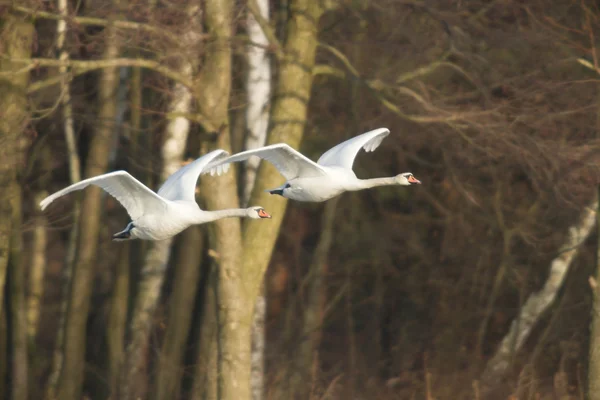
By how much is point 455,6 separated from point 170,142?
11.8ft

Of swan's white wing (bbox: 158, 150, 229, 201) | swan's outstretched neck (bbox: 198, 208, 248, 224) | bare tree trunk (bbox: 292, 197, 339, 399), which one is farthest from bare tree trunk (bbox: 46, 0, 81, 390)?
bare tree trunk (bbox: 292, 197, 339, 399)

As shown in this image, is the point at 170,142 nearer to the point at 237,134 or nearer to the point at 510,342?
the point at 237,134

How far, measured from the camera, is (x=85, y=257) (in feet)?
42.5

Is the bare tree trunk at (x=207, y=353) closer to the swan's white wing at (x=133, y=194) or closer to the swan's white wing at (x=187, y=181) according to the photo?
the swan's white wing at (x=187, y=181)

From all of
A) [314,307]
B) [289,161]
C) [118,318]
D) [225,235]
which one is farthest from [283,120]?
[314,307]

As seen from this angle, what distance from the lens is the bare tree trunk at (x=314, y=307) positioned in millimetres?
15094

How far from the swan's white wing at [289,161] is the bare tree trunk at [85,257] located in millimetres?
3654

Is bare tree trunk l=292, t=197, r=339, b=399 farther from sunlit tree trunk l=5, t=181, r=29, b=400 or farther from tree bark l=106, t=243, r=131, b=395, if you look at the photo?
sunlit tree trunk l=5, t=181, r=29, b=400

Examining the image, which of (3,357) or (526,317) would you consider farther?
(526,317)

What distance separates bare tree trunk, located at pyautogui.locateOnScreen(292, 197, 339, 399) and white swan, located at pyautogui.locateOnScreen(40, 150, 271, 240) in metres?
5.92

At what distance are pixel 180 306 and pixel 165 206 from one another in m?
4.52

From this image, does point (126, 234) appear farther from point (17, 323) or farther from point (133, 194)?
point (17, 323)

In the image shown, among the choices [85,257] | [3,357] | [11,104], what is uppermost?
[11,104]

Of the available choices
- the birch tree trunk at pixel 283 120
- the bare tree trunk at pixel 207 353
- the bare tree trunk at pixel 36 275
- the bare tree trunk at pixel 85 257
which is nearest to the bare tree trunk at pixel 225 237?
the birch tree trunk at pixel 283 120
